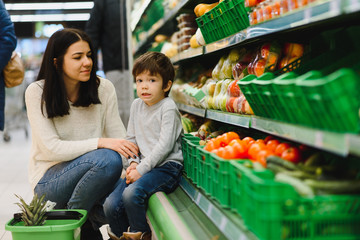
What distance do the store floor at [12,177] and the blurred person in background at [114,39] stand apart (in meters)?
1.46

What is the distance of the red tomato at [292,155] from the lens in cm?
157

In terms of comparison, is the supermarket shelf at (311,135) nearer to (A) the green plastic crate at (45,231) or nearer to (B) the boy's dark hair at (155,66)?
(B) the boy's dark hair at (155,66)

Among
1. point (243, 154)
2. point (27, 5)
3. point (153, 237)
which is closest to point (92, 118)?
point (153, 237)

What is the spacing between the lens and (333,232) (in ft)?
3.88

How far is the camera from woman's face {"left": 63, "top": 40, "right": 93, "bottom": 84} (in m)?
2.43

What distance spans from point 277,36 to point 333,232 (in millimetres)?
1426

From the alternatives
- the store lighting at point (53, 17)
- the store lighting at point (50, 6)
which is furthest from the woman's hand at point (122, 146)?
the store lighting at point (53, 17)

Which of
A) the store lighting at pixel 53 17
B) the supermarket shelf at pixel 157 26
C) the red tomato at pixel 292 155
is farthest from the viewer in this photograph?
the store lighting at pixel 53 17

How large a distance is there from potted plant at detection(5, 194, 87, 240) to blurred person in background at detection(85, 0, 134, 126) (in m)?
2.83

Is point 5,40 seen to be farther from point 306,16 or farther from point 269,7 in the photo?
point 306,16

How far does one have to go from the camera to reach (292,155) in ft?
5.15

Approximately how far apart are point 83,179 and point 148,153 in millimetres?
373

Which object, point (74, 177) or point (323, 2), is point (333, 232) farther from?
point (74, 177)

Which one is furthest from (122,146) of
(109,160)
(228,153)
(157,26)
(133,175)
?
(157,26)
